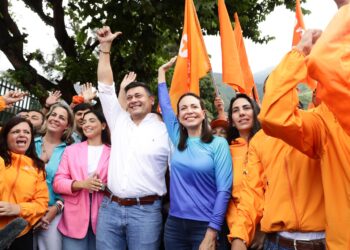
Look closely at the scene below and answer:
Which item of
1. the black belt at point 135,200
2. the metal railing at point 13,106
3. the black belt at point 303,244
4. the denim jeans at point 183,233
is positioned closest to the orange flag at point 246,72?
the black belt at point 135,200

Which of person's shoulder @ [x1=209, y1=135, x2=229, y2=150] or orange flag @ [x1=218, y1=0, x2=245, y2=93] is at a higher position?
orange flag @ [x1=218, y1=0, x2=245, y2=93]

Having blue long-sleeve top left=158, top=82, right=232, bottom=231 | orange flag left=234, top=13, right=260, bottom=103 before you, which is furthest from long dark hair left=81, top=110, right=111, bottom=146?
orange flag left=234, top=13, right=260, bottom=103

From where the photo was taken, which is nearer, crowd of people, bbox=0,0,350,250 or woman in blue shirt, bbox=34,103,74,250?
crowd of people, bbox=0,0,350,250

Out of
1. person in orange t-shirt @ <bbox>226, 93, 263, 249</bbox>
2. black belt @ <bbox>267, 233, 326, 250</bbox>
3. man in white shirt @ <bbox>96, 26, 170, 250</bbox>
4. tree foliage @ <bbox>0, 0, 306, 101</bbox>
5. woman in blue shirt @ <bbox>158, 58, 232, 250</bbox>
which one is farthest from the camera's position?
tree foliage @ <bbox>0, 0, 306, 101</bbox>

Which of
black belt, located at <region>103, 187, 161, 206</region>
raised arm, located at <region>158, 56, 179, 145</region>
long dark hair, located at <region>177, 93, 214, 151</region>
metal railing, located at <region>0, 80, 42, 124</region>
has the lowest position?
black belt, located at <region>103, 187, 161, 206</region>

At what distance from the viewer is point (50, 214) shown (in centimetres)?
357

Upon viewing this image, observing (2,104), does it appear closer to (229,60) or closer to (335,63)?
(229,60)

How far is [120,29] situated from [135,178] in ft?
16.3

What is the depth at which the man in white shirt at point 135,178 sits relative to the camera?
10.7 feet

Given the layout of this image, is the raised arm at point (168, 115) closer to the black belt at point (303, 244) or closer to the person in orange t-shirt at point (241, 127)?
the person in orange t-shirt at point (241, 127)

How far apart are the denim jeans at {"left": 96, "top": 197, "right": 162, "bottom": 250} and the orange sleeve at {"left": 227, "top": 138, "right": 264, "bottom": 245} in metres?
0.96

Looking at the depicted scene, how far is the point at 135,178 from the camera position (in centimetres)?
332

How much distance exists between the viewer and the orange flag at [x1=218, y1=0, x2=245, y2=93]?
4664 mm

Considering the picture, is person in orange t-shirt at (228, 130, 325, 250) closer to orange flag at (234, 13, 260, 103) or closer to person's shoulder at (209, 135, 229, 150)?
person's shoulder at (209, 135, 229, 150)
